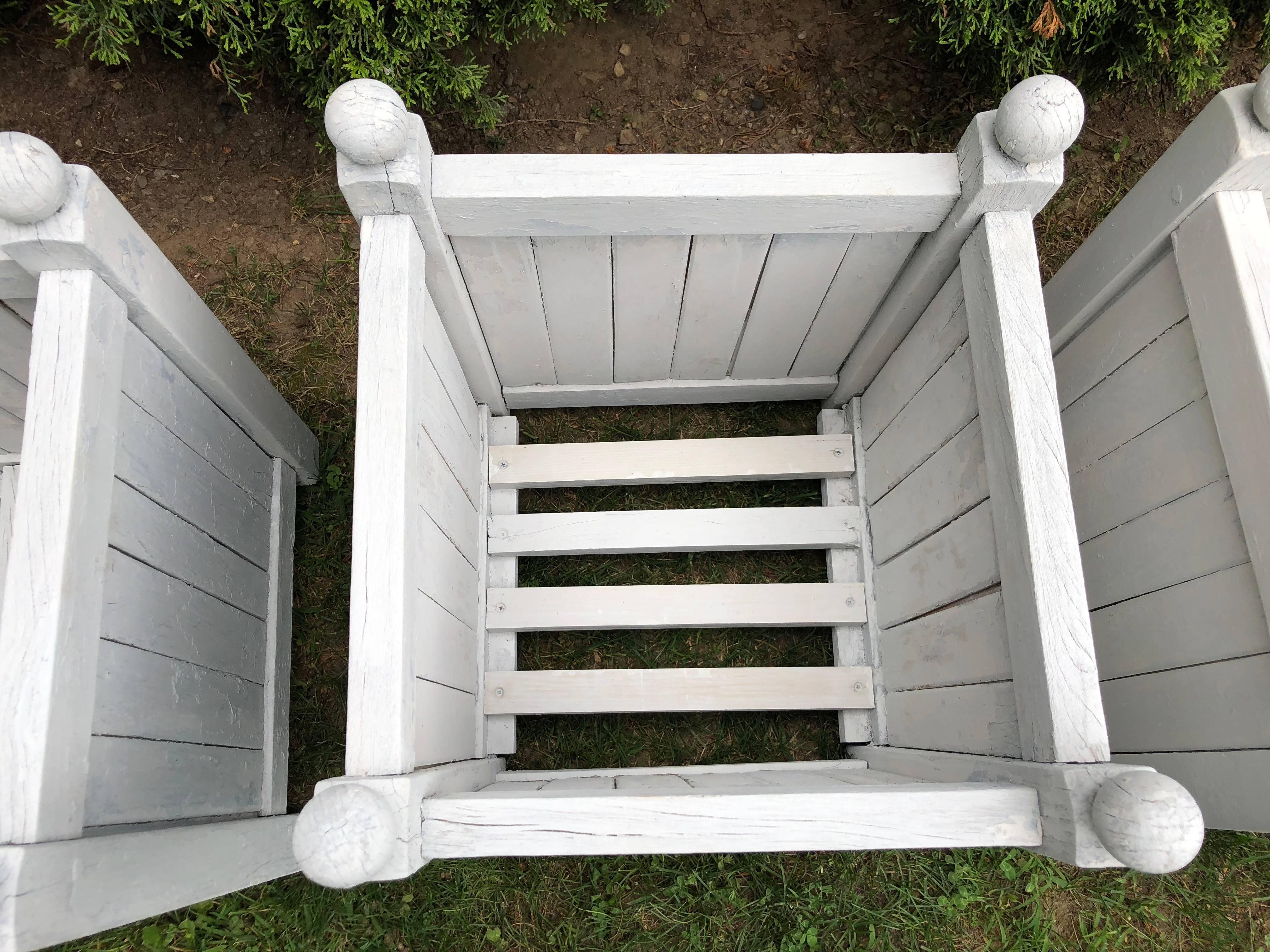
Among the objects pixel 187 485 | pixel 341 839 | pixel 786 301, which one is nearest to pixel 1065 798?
pixel 341 839

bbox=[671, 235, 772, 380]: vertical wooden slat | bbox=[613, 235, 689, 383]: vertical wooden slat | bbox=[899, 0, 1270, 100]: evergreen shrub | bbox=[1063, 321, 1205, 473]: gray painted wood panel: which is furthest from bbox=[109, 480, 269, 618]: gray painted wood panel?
bbox=[899, 0, 1270, 100]: evergreen shrub

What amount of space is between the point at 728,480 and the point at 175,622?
1.33 meters

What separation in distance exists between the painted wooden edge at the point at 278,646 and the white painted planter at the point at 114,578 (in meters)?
0.10

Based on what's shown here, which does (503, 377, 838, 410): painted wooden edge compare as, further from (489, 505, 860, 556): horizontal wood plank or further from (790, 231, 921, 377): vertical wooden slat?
(489, 505, 860, 556): horizontal wood plank

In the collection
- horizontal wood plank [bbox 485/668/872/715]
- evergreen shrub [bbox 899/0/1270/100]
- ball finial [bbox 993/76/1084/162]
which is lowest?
horizontal wood plank [bbox 485/668/872/715]

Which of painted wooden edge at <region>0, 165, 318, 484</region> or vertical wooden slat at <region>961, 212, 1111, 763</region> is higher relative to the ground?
painted wooden edge at <region>0, 165, 318, 484</region>

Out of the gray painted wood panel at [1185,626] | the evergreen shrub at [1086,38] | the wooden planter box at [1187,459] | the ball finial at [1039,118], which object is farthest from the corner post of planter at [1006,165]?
the evergreen shrub at [1086,38]

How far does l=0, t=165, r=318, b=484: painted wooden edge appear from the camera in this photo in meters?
1.23

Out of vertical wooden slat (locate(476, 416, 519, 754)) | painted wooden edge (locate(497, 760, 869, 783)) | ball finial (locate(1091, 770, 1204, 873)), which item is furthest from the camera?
vertical wooden slat (locate(476, 416, 519, 754))

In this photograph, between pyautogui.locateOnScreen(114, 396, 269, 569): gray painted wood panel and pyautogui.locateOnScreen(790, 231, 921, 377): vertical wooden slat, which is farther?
pyautogui.locateOnScreen(790, 231, 921, 377): vertical wooden slat

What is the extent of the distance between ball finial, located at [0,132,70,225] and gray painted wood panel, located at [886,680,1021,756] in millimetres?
1728

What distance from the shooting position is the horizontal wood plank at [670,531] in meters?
1.99

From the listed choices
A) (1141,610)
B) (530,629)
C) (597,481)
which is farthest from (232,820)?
(1141,610)

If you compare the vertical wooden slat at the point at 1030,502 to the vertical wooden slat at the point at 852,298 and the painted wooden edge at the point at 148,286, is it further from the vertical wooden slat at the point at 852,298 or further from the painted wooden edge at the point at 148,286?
the painted wooden edge at the point at 148,286
